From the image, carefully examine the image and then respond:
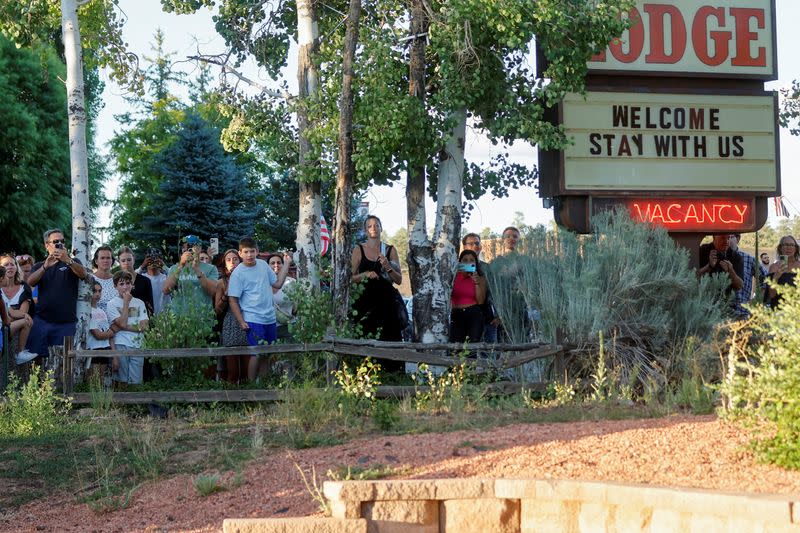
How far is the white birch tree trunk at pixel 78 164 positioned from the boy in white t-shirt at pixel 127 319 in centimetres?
35

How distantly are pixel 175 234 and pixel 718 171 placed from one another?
69.3 ft

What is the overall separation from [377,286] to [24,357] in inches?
161

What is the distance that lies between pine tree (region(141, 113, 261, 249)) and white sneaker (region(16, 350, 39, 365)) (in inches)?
770

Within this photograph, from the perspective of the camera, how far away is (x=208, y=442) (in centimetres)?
898

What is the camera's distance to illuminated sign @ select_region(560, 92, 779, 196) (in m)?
13.3

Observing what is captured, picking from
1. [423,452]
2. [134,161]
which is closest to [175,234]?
[134,161]

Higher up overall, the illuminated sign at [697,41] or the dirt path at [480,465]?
the illuminated sign at [697,41]

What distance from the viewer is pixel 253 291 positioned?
12.1 m

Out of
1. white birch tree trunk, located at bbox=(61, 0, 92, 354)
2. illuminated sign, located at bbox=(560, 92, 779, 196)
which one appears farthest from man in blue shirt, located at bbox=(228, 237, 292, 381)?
illuminated sign, located at bbox=(560, 92, 779, 196)

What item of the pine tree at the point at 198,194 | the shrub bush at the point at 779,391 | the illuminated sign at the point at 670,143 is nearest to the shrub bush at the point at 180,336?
the illuminated sign at the point at 670,143

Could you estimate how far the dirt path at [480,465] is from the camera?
6.23 m

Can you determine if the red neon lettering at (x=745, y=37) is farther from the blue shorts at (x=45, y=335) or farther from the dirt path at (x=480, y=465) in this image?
the blue shorts at (x=45, y=335)

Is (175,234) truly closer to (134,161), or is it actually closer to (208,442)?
(134,161)

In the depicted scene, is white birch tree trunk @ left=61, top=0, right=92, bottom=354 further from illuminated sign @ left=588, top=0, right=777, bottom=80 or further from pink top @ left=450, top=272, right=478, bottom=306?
illuminated sign @ left=588, top=0, right=777, bottom=80
